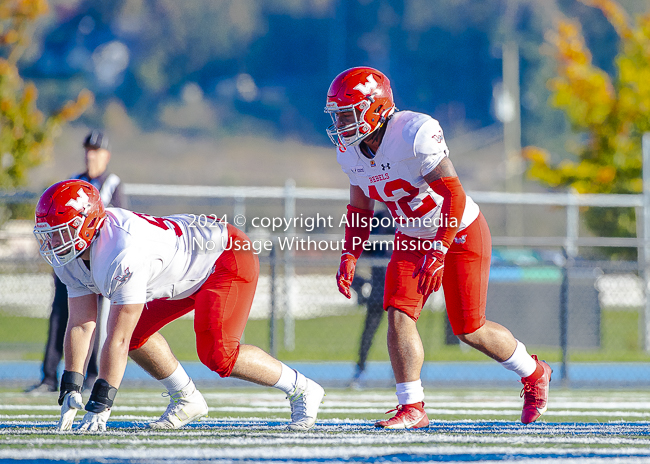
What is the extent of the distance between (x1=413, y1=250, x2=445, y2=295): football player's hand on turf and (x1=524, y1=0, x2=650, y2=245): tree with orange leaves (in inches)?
499

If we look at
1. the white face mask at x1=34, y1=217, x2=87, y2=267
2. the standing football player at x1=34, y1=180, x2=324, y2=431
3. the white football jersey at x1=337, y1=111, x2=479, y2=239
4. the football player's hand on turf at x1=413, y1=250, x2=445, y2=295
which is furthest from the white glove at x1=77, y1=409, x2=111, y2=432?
the white football jersey at x1=337, y1=111, x2=479, y2=239

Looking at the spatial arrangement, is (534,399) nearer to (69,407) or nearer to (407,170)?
(407,170)

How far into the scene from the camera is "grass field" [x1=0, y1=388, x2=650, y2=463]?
3.55 meters

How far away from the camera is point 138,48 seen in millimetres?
102312

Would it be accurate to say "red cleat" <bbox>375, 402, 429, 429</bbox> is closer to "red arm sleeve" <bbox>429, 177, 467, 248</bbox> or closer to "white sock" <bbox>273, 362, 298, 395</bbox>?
"white sock" <bbox>273, 362, 298, 395</bbox>

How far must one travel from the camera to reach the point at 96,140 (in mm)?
6844

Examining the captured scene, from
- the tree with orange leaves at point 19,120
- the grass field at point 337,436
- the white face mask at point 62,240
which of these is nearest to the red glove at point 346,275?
the grass field at point 337,436

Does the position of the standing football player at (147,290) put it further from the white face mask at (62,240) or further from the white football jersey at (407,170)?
the white football jersey at (407,170)

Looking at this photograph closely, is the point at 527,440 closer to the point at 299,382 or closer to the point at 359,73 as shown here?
the point at 299,382

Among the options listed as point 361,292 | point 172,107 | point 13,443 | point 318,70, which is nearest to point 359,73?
point 13,443

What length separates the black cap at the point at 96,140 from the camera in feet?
22.3

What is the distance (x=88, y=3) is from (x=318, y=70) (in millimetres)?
29359

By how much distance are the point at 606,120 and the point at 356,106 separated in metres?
13.8

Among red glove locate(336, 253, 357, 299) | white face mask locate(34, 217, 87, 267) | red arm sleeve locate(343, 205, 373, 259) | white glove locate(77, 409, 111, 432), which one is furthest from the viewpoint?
red arm sleeve locate(343, 205, 373, 259)
